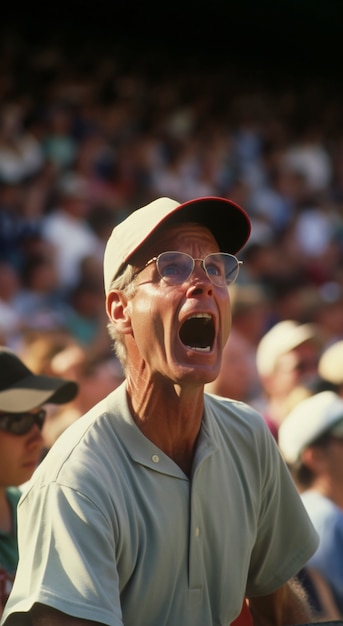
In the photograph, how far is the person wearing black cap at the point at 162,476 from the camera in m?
2.08

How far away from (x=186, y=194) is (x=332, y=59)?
23.2 ft

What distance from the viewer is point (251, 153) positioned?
41.1 feet

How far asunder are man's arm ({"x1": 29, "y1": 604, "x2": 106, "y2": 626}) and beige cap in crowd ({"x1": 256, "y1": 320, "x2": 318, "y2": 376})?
3.76 meters

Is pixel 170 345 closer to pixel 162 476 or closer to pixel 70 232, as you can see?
pixel 162 476

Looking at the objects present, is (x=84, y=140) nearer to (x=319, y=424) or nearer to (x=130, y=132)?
(x=130, y=132)

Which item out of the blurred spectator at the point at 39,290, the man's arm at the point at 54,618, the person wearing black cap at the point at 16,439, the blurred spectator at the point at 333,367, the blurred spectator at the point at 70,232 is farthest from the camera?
the blurred spectator at the point at 70,232

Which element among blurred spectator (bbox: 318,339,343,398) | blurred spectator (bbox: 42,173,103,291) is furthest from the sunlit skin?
blurred spectator (bbox: 42,173,103,291)

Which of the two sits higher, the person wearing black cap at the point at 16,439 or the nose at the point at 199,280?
the nose at the point at 199,280

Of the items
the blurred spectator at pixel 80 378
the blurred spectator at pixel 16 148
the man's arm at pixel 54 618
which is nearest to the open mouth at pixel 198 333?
the man's arm at pixel 54 618

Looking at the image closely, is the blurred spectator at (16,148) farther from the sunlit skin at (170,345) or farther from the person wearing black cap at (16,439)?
the sunlit skin at (170,345)

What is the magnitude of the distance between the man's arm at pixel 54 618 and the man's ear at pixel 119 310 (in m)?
0.60

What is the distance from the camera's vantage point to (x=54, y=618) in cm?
205

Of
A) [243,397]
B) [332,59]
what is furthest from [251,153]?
[243,397]

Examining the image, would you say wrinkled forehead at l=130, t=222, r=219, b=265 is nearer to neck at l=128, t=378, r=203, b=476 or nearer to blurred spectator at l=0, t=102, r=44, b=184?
neck at l=128, t=378, r=203, b=476
